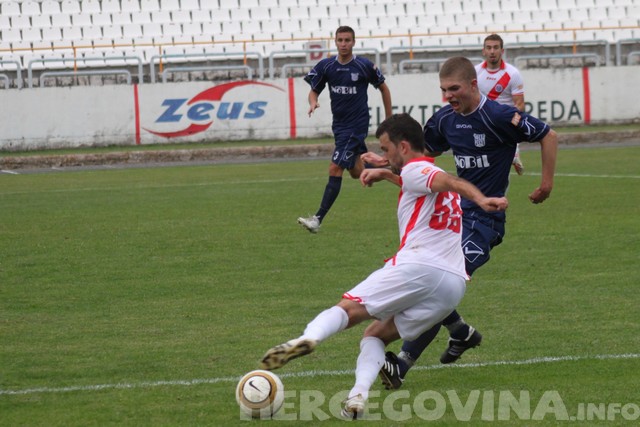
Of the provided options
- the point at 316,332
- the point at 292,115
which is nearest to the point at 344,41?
the point at 316,332

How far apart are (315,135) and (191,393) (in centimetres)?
2067

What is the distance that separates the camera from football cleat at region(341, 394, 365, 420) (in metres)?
5.23

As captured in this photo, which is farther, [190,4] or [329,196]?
[190,4]

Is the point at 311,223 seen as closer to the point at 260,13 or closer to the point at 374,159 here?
the point at 374,159

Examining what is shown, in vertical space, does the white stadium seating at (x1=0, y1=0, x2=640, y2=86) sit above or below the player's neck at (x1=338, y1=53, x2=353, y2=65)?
above

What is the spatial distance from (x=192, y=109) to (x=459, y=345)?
20.0 m

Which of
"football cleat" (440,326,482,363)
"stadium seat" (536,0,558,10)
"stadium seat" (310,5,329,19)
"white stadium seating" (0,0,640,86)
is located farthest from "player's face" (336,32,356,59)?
"stadium seat" (536,0,558,10)

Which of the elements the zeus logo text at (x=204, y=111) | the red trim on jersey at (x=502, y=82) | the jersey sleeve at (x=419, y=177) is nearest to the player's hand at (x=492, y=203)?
the jersey sleeve at (x=419, y=177)

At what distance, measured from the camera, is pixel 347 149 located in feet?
43.2

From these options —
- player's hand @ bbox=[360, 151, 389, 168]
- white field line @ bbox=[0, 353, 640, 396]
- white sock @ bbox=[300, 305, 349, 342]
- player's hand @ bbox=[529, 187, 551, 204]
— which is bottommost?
white field line @ bbox=[0, 353, 640, 396]

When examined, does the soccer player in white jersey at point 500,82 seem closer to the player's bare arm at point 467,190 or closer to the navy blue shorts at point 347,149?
the navy blue shorts at point 347,149

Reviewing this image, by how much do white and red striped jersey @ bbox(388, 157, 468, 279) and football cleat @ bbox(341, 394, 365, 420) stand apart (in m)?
0.75

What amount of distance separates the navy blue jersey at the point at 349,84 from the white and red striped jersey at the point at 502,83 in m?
1.31

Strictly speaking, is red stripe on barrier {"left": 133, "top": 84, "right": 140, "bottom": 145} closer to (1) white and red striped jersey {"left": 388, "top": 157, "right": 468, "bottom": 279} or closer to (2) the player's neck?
(2) the player's neck
